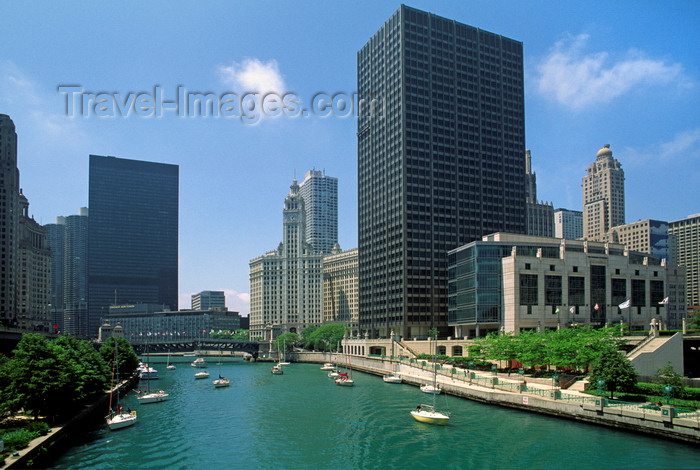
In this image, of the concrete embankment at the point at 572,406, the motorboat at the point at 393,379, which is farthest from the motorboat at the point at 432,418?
the motorboat at the point at 393,379

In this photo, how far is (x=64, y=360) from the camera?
81.8 m

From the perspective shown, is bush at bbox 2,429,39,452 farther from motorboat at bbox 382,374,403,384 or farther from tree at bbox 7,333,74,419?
motorboat at bbox 382,374,403,384

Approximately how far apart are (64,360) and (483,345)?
84372 millimetres

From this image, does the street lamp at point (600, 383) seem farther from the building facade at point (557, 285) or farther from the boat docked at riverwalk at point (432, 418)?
the building facade at point (557, 285)

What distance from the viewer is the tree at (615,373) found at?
81.3 m

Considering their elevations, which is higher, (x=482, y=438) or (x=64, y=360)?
(x=64, y=360)

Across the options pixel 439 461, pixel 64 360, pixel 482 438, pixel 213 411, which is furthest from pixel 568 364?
pixel 64 360

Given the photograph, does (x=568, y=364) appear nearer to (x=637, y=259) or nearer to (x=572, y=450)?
(x=572, y=450)

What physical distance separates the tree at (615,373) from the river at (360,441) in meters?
9.01

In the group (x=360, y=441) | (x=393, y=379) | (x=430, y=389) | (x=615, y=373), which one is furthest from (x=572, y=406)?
(x=393, y=379)

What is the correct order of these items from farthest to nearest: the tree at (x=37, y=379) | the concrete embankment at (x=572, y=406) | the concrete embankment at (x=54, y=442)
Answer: the tree at (x=37, y=379) < the concrete embankment at (x=572, y=406) < the concrete embankment at (x=54, y=442)

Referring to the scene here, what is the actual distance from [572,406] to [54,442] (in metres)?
64.4

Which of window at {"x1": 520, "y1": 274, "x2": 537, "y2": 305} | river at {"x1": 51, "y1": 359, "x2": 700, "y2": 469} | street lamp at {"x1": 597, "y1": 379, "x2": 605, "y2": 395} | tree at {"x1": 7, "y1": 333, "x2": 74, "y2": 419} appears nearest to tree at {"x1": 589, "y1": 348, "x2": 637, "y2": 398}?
street lamp at {"x1": 597, "y1": 379, "x2": 605, "y2": 395}

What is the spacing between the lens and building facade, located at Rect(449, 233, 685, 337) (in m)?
142
